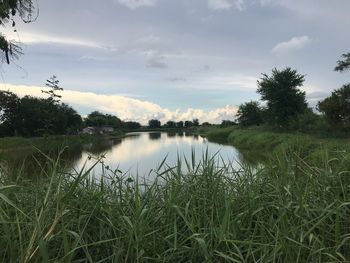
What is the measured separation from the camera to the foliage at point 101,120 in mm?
93750

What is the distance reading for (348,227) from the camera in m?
3.29

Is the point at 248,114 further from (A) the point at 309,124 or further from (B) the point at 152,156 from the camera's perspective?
(B) the point at 152,156

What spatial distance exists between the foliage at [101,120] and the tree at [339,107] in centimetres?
6925

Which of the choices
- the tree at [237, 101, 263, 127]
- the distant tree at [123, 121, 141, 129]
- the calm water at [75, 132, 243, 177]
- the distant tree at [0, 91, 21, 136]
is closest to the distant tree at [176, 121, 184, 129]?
the distant tree at [123, 121, 141, 129]

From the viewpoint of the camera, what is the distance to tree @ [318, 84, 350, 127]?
2396 centimetres

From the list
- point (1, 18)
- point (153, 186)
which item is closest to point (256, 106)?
point (1, 18)

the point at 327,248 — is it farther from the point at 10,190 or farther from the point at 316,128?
the point at 316,128

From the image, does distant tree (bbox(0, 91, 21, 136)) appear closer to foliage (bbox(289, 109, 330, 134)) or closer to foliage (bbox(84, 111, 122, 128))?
foliage (bbox(289, 109, 330, 134))

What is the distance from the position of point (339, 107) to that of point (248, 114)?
36.4 meters

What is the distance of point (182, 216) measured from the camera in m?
3.22

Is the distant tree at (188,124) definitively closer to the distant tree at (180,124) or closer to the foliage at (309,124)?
the distant tree at (180,124)

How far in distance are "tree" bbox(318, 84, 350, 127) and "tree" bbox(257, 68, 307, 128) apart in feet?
34.6

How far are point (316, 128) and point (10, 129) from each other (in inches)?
1231

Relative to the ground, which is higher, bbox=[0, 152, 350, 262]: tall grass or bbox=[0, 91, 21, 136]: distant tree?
bbox=[0, 91, 21, 136]: distant tree
